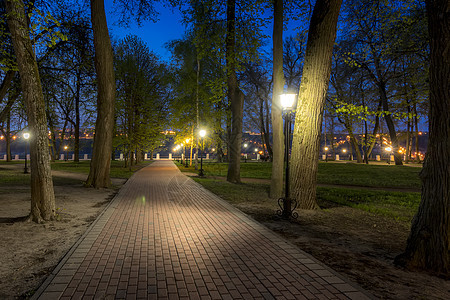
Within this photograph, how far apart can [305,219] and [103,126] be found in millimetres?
9186

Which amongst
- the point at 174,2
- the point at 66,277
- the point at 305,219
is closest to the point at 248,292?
the point at 66,277

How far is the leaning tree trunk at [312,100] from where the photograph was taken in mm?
7949

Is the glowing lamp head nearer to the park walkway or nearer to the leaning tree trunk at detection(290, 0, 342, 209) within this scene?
the leaning tree trunk at detection(290, 0, 342, 209)

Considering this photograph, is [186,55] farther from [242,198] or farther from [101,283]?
[101,283]

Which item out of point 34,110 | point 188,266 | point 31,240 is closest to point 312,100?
point 188,266

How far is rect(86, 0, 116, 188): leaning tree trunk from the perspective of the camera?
11492 millimetres

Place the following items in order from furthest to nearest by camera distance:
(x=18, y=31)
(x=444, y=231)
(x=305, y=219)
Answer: (x=305, y=219) < (x=18, y=31) < (x=444, y=231)

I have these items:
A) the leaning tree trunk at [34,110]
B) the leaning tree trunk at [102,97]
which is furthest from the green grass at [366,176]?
the leaning tree trunk at [34,110]

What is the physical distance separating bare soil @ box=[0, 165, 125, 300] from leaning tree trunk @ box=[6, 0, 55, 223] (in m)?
0.49

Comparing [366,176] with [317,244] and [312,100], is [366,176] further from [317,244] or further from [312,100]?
[317,244]

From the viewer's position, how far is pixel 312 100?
323 inches

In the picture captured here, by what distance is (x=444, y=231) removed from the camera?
12.9 feet

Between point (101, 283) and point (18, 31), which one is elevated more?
point (18, 31)

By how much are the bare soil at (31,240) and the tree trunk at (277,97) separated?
6.00 m
